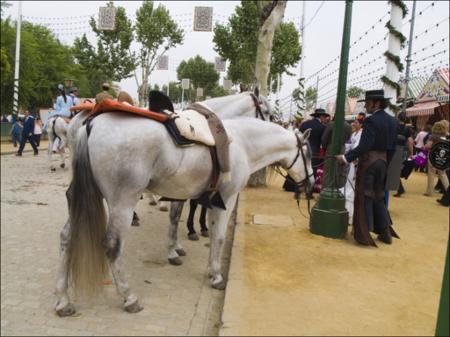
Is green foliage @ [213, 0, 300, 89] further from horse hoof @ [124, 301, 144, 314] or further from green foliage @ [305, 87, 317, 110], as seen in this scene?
horse hoof @ [124, 301, 144, 314]

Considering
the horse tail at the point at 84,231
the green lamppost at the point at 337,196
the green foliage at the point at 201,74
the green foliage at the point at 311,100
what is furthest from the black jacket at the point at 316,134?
the green foliage at the point at 201,74

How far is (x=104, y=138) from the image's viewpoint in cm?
304

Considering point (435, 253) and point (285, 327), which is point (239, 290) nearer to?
point (285, 327)

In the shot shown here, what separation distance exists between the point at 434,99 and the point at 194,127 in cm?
1490

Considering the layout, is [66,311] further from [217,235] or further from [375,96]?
[375,96]

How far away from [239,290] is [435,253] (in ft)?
10.3

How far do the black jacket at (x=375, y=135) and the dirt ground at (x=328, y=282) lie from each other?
1.34m

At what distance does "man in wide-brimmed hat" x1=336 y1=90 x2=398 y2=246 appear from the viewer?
5254 mm

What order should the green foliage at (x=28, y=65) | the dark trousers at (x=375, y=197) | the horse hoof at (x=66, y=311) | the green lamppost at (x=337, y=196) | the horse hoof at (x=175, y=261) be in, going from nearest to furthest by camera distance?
the green foliage at (x=28, y=65) < the horse hoof at (x=66, y=311) < the horse hoof at (x=175, y=261) < the dark trousers at (x=375, y=197) < the green lamppost at (x=337, y=196)

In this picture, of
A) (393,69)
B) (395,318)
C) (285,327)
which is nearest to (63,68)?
(285,327)

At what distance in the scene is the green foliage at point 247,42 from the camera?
80.7ft

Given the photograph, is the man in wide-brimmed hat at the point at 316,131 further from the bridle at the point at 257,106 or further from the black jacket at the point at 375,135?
the bridle at the point at 257,106

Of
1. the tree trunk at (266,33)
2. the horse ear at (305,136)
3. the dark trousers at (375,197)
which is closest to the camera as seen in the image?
the horse ear at (305,136)

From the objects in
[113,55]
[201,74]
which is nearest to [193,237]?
[113,55]
